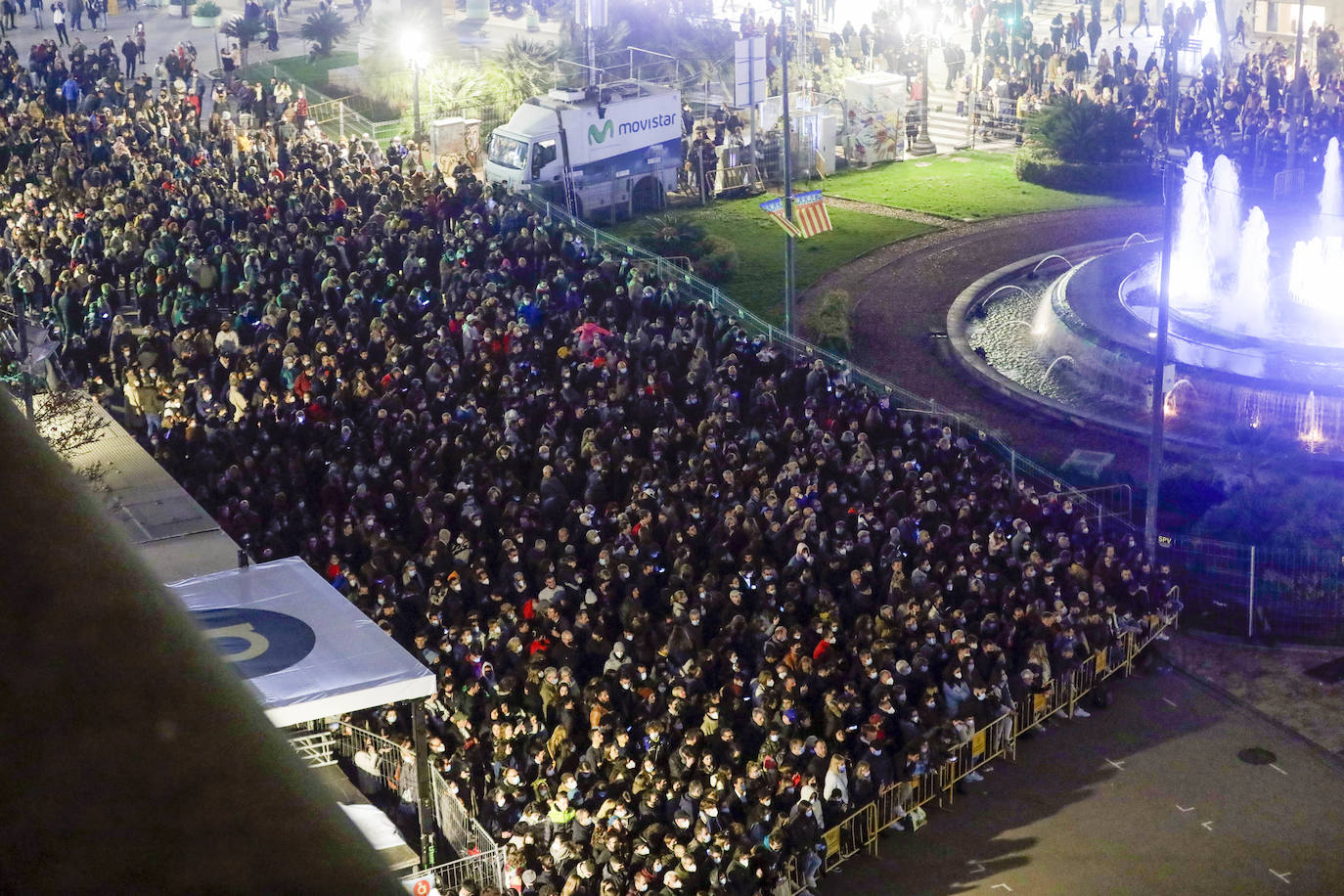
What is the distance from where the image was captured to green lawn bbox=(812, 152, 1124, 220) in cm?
3884

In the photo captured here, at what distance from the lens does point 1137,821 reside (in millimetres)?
15688

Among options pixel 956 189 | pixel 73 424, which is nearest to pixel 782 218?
pixel 73 424

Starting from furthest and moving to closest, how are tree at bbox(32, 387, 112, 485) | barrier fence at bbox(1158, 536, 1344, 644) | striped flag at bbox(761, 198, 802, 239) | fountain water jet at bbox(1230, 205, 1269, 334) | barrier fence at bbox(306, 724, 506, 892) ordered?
fountain water jet at bbox(1230, 205, 1269, 334), striped flag at bbox(761, 198, 802, 239), tree at bbox(32, 387, 112, 485), barrier fence at bbox(1158, 536, 1344, 644), barrier fence at bbox(306, 724, 506, 892)

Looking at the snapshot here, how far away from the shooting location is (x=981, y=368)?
93.8 ft

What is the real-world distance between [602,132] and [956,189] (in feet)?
29.1

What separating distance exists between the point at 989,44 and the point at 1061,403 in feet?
84.1

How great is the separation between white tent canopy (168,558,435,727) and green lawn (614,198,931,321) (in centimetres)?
1800

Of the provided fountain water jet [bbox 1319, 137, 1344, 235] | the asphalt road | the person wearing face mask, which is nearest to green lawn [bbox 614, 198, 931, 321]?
fountain water jet [bbox 1319, 137, 1344, 235]

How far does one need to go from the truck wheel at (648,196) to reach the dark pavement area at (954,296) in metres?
5.65

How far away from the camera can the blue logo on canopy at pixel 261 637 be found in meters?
13.0

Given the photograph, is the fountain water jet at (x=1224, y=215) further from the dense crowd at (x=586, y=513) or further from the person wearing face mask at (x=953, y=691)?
the person wearing face mask at (x=953, y=691)

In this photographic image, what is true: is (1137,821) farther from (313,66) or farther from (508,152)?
(313,66)

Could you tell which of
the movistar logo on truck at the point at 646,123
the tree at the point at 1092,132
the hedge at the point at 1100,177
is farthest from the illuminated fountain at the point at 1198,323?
the movistar logo on truck at the point at 646,123

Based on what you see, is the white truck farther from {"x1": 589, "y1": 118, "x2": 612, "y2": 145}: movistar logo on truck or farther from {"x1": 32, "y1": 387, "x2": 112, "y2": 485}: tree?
{"x1": 32, "y1": 387, "x2": 112, "y2": 485}: tree
